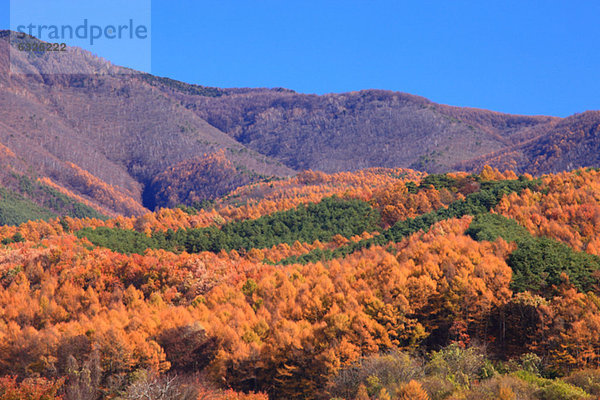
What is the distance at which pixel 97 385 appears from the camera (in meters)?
Answer: 51.3

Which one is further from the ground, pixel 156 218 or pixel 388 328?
pixel 156 218

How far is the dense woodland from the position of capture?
49.9 m

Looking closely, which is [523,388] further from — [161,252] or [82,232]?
[82,232]

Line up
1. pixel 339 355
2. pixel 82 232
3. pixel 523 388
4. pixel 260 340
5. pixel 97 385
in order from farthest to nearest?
pixel 82 232, pixel 260 340, pixel 339 355, pixel 97 385, pixel 523 388

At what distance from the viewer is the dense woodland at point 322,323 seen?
49.9 m

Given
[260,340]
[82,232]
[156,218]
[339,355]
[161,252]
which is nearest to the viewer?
[339,355]

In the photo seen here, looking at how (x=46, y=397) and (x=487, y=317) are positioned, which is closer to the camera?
(x=46, y=397)

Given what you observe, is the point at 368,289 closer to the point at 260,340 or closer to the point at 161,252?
the point at 260,340

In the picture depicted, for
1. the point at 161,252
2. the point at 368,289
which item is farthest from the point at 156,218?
the point at 368,289

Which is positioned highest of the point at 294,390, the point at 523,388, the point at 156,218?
the point at 156,218

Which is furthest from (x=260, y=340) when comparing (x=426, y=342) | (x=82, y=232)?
(x=82, y=232)

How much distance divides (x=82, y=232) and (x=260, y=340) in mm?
82430

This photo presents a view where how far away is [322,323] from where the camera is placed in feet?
199

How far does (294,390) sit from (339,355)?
551 cm
